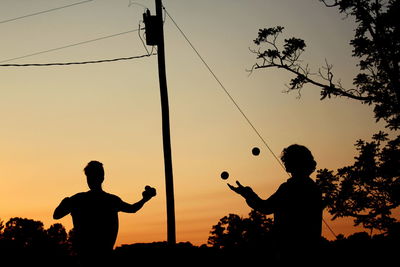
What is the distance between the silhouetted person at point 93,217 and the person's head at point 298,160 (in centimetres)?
199

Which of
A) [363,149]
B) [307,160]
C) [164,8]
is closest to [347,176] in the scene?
[363,149]

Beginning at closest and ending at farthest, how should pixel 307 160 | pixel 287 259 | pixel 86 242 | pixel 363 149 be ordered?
pixel 287 259 < pixel 307 160 < pixel 86 242 < pixel 363 149

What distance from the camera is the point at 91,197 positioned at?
16.1ft

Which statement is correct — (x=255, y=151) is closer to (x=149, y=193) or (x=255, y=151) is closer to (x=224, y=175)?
(x=224, y=175)

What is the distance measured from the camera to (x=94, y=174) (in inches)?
194

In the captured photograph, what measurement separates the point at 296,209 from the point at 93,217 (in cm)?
215

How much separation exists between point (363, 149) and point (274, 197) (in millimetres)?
14039

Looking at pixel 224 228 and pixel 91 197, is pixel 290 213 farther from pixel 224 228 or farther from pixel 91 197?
pixel 224 228

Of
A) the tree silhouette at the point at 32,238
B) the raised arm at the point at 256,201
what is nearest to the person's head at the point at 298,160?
the raised arm at the point at 256,201

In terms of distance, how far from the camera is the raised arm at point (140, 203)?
Result: 17.0ft

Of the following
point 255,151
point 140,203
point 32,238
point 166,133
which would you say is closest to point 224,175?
point 255,151

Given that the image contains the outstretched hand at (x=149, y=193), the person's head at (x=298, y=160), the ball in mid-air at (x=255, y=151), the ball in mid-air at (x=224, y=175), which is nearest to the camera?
the person's head at (x=298, y=160)

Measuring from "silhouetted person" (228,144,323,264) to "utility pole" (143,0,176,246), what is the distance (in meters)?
4.72

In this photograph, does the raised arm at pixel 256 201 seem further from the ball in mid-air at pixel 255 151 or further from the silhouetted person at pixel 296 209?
the ball in mid-air at pixel 255 151
